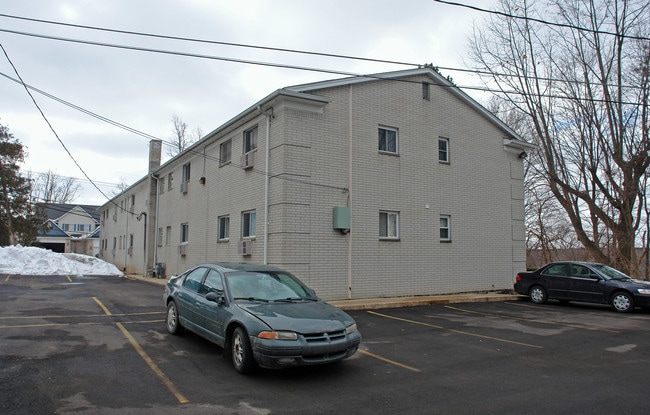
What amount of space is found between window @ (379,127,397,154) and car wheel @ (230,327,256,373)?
9.83 meters

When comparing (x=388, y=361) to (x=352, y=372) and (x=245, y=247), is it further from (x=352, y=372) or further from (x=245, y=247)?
(x=245, y=247)

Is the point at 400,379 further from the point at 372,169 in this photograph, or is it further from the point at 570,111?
the point at 570,111

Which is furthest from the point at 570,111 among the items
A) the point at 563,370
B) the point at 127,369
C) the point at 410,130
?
the point at 127,369

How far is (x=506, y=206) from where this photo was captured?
17781 millimetres

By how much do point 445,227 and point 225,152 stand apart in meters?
8.47

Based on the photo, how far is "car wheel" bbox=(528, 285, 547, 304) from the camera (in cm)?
1503

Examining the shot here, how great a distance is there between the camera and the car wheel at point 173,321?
8.31 meters

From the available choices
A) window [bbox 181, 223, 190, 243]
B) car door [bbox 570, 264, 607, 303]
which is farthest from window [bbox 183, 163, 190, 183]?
car door [bbox 570, 264, 607, 303]

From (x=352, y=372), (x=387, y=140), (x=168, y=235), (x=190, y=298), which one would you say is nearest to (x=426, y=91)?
(x=387, y=140)

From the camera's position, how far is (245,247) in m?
14.0

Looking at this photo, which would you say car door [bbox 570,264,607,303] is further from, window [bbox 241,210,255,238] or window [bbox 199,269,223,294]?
window [bbox 199,269,223,294]

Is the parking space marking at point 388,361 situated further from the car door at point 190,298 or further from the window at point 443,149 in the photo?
the window at point 443,149

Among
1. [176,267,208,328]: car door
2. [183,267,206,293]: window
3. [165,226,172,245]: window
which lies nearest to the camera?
[176,267,208,328]: car door

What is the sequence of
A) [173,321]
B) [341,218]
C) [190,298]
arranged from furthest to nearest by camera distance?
[341,218] → [173,321] → [190,298]
